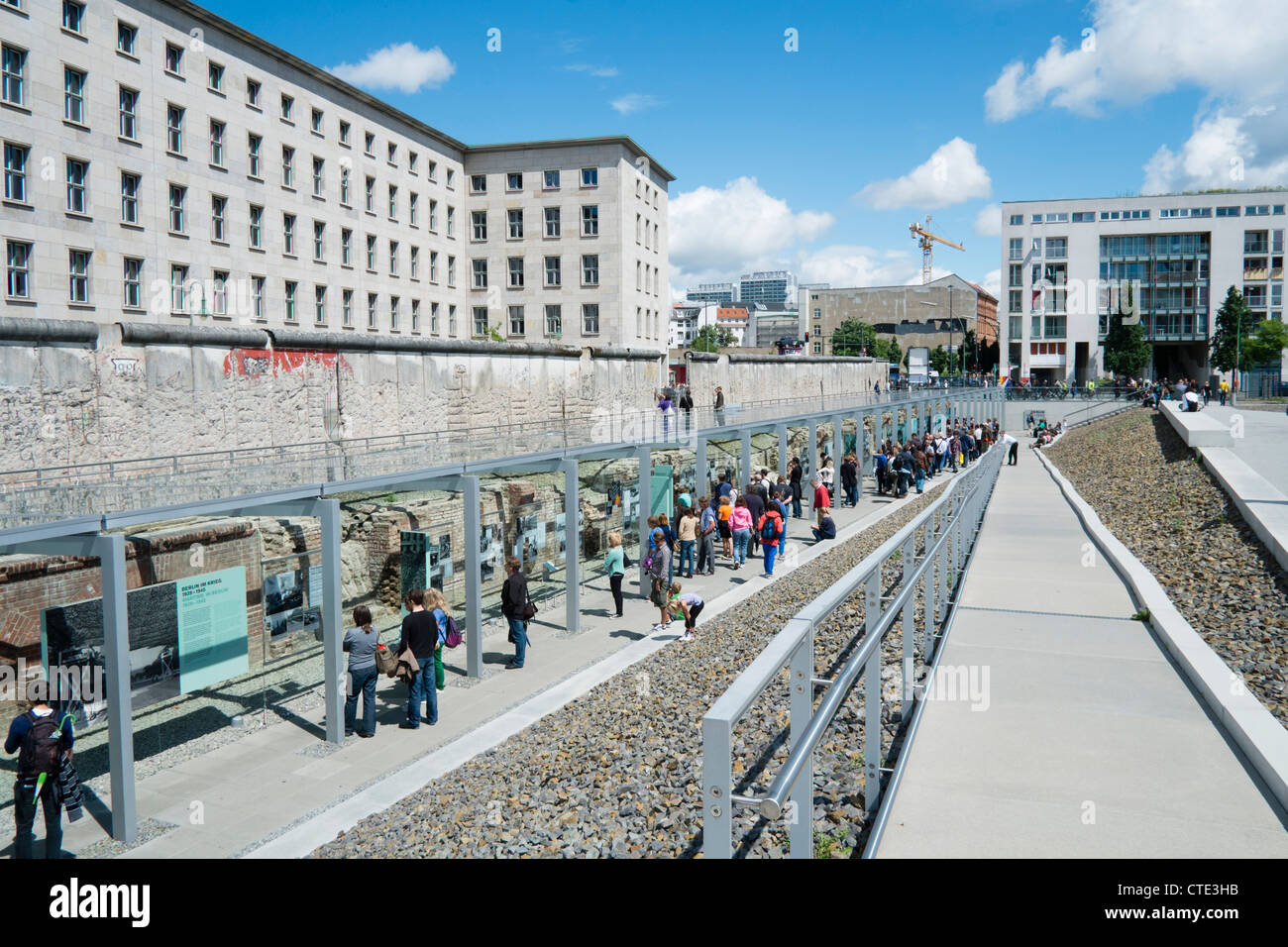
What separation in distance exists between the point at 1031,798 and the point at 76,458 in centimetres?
1217

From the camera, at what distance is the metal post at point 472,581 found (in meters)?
12.1

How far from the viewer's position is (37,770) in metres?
7.04

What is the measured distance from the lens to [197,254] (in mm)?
33312

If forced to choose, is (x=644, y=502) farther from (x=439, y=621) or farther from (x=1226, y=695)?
(x=1226, y=695)

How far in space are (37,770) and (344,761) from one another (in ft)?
9.30

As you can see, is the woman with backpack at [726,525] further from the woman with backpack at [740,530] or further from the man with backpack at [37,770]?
the man with backpack at [37,770]

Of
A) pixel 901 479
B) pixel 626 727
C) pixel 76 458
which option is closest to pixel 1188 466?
pixel 901 479

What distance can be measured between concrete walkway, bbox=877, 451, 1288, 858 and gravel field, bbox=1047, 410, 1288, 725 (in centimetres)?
99

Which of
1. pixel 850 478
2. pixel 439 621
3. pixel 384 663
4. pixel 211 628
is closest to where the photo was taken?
pixel 211 628

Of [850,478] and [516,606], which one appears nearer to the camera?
[516,606]

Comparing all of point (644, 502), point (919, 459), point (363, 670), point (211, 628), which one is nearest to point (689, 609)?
point (363, 670)

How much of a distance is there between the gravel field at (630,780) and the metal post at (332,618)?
6.55ft

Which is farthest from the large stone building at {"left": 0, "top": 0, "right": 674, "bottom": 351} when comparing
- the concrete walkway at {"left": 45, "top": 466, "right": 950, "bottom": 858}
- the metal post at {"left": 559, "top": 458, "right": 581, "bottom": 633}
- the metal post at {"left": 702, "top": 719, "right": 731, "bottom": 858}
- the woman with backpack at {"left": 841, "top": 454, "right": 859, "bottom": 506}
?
the metal post at {"left": 702, "top": 719, "right": 731, "bottom": 858}

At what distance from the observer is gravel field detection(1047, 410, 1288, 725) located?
791 centimetres
